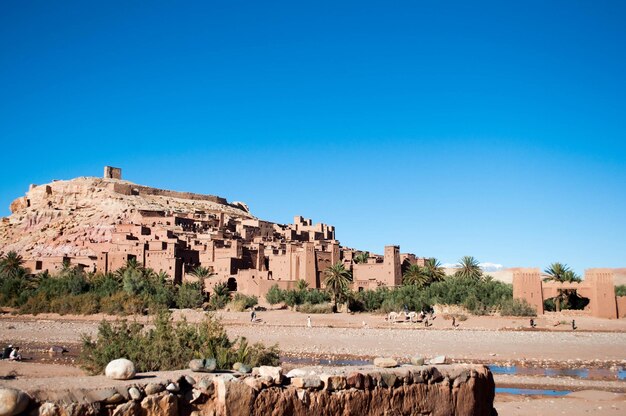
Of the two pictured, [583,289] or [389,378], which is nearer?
[389,378]

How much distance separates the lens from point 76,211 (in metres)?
72.5

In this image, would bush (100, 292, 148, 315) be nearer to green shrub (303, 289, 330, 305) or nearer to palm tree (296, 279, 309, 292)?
green shrub (303, 289, 330, 305)

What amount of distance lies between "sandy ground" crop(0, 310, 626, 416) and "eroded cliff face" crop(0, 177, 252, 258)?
2459 centimetres

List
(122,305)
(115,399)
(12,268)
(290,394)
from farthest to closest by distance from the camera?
(12,268), (122,305), (290,394), (115,399)

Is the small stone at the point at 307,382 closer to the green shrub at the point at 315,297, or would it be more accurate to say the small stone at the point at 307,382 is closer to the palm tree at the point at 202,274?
the green shrub at the point at 315,297

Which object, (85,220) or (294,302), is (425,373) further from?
A: (85,220)

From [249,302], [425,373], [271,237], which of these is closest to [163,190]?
[271,237]

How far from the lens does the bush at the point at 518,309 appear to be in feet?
116

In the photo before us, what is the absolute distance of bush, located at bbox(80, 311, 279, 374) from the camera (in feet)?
27.5

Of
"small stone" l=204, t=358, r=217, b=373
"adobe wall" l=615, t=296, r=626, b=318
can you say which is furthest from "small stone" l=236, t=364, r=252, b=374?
"adobe wall" l=615, t=296, r=626, b=318

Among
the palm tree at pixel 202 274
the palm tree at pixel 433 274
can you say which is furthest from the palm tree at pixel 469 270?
the palm tree at pixel 202 274

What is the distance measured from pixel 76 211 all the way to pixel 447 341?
189ft

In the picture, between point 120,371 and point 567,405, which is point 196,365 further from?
point 567,405

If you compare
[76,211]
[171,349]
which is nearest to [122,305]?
[171,349]
